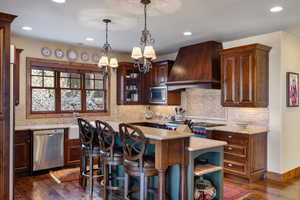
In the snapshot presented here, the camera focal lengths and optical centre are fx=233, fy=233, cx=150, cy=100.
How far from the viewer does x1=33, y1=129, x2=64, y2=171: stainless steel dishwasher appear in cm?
473

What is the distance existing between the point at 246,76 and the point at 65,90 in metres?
4.24

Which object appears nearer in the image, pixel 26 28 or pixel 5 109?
pixel 5 109

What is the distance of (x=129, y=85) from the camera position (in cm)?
675

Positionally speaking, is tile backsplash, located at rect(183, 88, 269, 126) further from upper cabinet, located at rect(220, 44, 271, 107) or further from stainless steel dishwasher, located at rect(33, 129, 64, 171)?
stainless steel dishwasher, located at rect(33, 129, 64, 171)

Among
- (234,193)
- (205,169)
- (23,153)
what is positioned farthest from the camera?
(23,153)

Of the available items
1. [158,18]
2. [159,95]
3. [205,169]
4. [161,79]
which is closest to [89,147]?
[205,169]

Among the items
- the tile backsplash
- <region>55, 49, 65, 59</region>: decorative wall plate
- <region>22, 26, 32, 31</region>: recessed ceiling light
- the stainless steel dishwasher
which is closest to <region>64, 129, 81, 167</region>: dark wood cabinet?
the stainless steel dishwasher

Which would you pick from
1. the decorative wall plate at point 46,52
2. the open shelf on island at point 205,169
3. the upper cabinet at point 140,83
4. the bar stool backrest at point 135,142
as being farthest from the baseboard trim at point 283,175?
the decorative wall plate at point 46,52

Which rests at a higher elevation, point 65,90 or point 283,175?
point 65,90

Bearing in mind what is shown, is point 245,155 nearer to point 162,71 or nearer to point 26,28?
point 162,71

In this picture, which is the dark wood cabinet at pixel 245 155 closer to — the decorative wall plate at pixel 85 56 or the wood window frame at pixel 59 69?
the wood window frame at pixel 59 69

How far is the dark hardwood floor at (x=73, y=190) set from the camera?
3635 mm

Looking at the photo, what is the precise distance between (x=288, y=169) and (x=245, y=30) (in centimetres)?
285

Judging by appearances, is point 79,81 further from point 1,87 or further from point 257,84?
point 257,84
